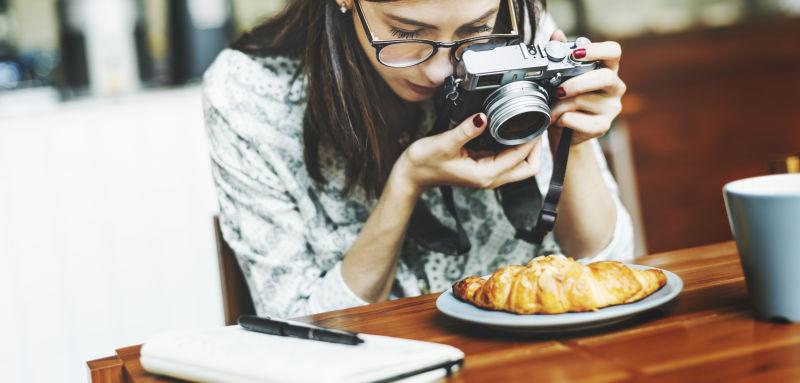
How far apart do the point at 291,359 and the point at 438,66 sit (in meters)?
0.50

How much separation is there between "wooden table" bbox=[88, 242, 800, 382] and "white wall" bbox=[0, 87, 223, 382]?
4.04ft

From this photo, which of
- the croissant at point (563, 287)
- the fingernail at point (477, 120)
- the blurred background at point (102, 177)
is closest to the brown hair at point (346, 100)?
the fingernail at point (477, 120)

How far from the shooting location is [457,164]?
915 millimetres

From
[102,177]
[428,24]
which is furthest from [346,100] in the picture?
[102,177]

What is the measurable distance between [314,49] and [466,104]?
1.01 ft

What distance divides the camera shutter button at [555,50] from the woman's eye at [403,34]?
167mm

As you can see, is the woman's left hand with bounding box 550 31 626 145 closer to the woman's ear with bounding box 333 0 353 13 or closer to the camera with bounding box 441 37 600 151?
the camera with bounding box 441 37 600 151

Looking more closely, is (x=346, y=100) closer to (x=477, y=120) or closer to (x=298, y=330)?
(x=477, y=120)

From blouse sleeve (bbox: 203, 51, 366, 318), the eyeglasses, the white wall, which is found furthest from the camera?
the white wall

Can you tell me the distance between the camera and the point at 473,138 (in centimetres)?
89

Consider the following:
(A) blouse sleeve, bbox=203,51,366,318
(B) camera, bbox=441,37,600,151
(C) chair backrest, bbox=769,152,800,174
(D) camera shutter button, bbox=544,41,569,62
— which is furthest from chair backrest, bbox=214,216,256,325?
(C) chair backrest, bbox=769,152,800,174

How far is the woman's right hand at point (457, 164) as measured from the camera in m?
0.90

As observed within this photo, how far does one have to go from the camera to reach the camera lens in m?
0.80

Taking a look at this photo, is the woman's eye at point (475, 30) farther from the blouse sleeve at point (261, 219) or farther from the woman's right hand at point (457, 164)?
the blouse sleeve at point (261, 219)
